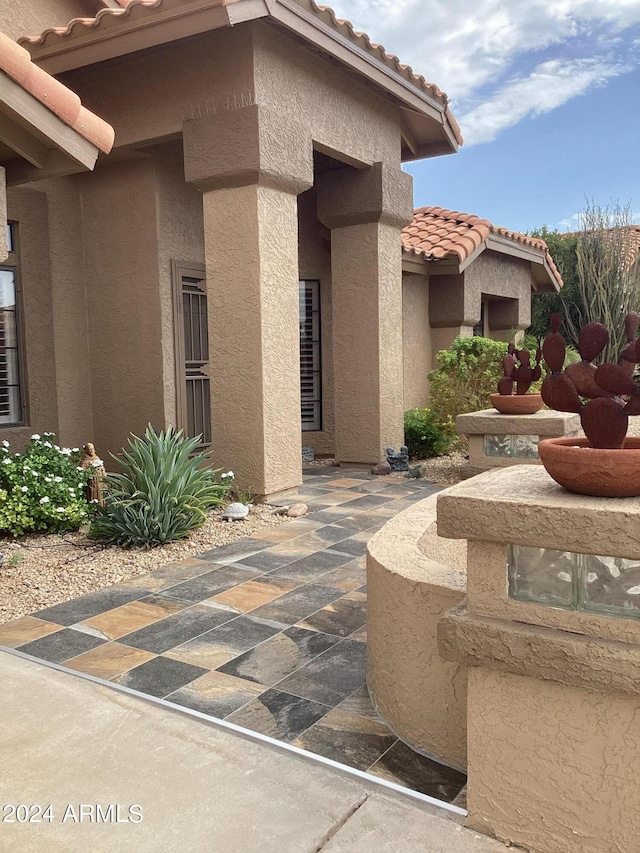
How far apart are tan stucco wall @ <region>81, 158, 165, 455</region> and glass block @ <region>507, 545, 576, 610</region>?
6680 mm

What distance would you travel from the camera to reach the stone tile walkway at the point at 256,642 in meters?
3.05

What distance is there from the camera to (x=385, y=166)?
364 inches

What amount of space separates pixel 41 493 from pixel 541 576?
508 cm

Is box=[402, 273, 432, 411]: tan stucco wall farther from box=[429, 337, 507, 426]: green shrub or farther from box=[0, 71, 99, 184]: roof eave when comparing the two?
box=[0, 71, 99, 184]: roof eave

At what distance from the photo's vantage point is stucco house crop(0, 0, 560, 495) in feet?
23.2

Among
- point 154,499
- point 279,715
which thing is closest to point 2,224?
point 154,499

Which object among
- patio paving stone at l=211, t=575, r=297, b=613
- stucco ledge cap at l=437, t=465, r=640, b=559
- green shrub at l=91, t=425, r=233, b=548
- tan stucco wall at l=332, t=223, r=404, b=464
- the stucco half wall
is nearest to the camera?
stucco ledge cap at l=437, t=465, r=640, b=559

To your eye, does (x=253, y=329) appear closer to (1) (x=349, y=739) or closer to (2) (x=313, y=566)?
(2) (x=313, y=566)

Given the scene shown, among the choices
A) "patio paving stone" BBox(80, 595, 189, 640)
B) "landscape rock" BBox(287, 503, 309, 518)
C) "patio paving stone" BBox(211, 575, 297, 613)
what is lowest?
"patio paving stone" BBox(80, 595, 189, 640)

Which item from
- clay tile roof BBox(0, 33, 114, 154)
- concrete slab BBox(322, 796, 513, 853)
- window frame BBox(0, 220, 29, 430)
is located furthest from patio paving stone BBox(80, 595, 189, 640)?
window frame BBox(0, 220, 29, 430)

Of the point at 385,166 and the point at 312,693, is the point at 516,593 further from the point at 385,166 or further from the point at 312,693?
the point at 385,166

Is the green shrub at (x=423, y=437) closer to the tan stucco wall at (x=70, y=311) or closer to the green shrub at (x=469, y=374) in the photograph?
the green shrub at (x=469, y=374)

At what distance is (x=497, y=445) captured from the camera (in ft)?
23.6

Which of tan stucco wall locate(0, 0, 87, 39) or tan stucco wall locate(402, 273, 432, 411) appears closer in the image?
tan stucco wall locate(0, 0, 87, 39)
